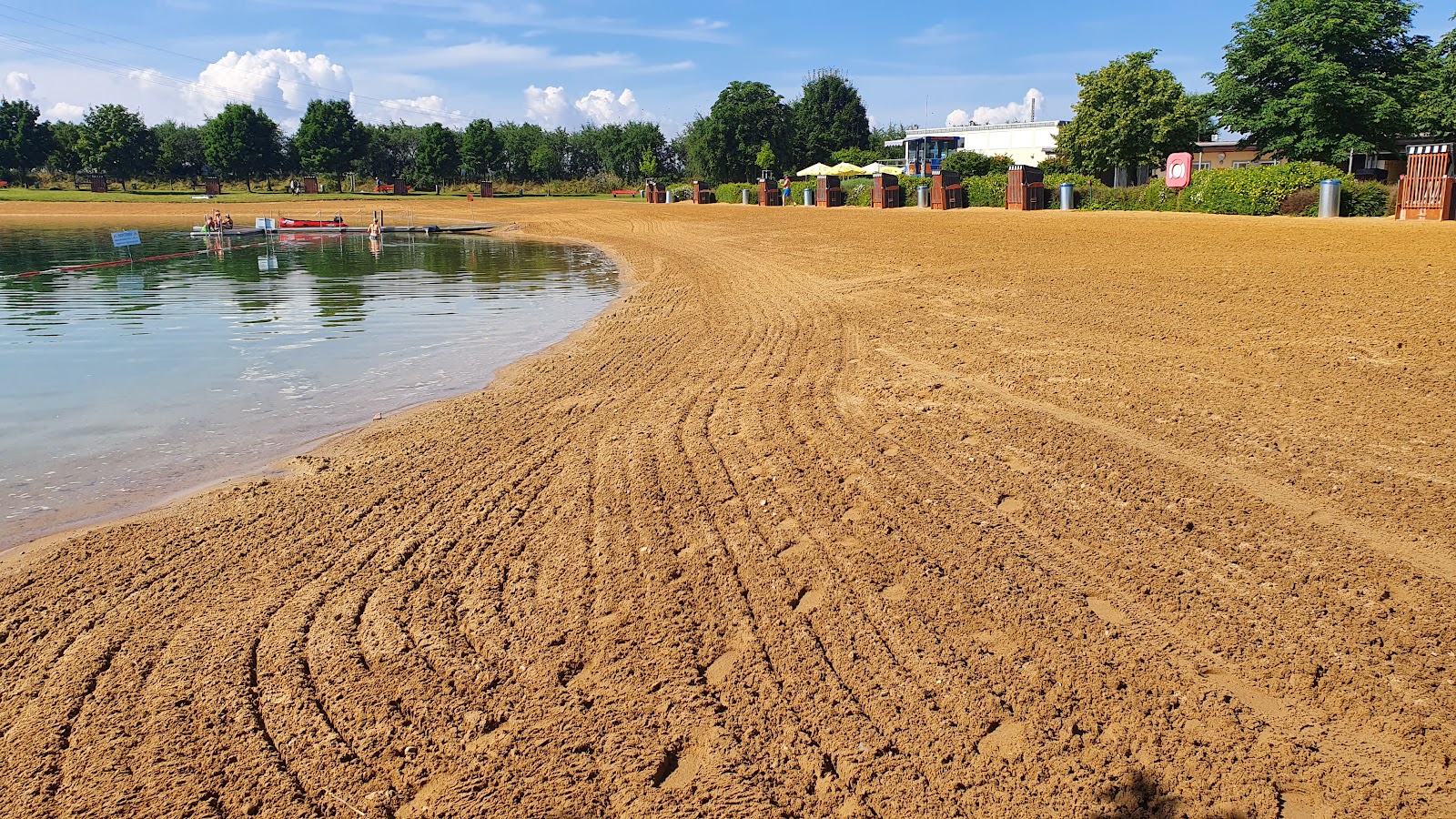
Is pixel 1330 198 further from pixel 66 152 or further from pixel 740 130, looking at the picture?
pixel 66 152

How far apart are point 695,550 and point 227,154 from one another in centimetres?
9572

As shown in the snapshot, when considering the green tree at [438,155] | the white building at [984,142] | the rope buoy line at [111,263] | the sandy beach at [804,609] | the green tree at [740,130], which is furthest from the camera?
the green tree at [438,155]

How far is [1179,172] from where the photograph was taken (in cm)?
2970

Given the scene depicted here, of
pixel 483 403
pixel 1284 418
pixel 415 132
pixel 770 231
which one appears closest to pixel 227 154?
pixel 415 132

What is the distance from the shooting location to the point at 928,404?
8352 millimetres

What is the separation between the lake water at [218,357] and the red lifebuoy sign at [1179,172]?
18355mm

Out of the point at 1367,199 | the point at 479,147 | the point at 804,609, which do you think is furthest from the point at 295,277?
the point at 479,147

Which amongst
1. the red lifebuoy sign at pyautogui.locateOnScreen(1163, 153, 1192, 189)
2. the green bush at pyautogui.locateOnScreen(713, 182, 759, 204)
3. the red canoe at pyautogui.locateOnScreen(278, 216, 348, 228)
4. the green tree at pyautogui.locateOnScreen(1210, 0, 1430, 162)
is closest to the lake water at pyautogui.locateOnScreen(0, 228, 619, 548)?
the red canoe at pyautogui.locateOnScreen(278, 216, 348, 228)

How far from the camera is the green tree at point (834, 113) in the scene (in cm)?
10738

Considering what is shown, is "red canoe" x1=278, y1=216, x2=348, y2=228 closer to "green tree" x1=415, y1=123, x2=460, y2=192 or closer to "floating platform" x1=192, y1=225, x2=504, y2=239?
"floating platform" x1=192, y1=225, x2=504, y2=239

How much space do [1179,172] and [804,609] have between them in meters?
30.2

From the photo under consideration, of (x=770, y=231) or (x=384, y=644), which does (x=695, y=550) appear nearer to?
(x=384, y=644)

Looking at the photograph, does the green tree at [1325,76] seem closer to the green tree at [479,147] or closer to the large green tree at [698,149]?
the large green tree at [698,149]

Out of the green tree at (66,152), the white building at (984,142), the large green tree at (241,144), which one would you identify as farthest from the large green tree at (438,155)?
the white building at (984,142)
